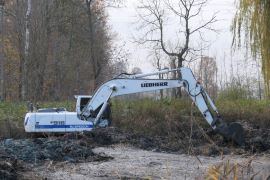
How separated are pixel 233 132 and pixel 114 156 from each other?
4028mm

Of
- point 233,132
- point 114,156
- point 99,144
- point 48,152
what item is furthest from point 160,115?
point 48,152

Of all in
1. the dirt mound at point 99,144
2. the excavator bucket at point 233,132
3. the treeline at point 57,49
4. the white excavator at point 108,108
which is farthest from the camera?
the treeline at point 57,49

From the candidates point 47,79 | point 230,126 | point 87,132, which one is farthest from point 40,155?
point 47,79

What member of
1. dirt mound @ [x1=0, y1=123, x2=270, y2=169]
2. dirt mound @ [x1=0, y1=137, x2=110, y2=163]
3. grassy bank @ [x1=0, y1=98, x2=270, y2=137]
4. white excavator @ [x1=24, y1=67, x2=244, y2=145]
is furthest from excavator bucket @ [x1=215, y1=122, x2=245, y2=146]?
dirt mound @ [x1=0, y1=137, x2=110, y2=163]

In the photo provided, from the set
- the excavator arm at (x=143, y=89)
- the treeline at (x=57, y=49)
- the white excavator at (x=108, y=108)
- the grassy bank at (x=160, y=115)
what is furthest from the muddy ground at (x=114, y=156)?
the treeline at (x=57, y=49)

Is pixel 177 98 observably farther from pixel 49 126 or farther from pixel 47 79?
pixel 47 79

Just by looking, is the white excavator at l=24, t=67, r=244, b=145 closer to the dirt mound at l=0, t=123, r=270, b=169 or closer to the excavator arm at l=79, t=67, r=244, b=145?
the excavator arm at l=79, t=67, r=244, b=145

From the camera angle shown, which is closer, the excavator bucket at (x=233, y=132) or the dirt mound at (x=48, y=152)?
the dirt mound at (x=48, y=152)

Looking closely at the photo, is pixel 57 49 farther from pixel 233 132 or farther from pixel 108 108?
pixel 233 132

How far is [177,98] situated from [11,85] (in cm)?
2371

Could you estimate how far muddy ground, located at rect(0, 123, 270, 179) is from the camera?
9859 mm

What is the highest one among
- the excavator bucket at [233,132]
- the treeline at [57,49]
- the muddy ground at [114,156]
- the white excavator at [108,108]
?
the treeline at [57,49]

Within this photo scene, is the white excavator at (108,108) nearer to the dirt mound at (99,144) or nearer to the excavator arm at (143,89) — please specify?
the excavator arm at (143,89)

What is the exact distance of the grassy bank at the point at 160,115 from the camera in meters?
19.5
